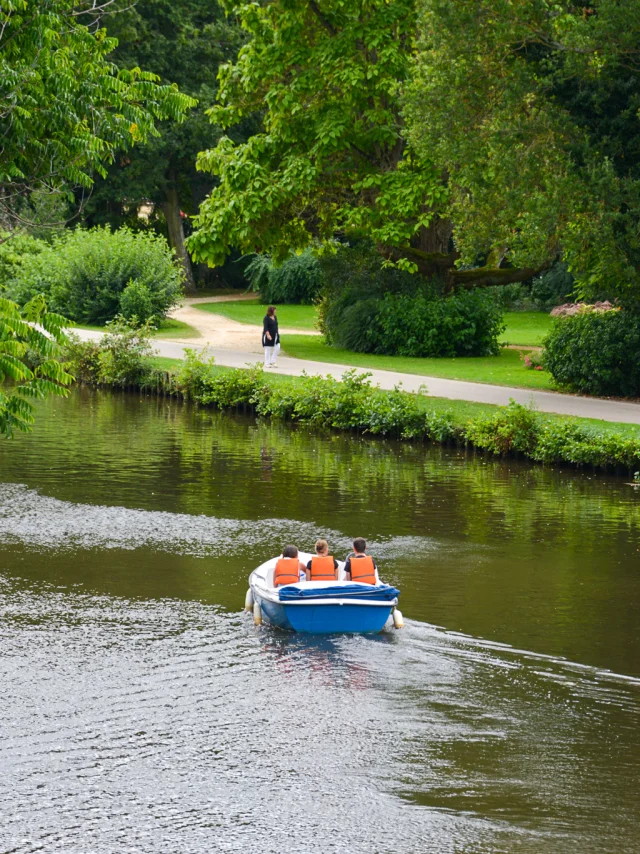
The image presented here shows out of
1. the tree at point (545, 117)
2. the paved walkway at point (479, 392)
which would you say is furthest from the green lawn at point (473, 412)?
the tree at point (545, 117)

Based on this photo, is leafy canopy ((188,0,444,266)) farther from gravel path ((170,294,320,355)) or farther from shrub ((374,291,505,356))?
gravel path ((170,294,320,355))

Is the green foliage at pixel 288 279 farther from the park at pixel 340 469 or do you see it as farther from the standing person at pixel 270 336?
the standing person at pixel 270 336

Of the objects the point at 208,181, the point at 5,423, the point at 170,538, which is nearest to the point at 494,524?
the point at 170,538

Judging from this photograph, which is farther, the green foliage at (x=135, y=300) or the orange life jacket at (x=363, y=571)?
the green foliage at (x=135, y=300)

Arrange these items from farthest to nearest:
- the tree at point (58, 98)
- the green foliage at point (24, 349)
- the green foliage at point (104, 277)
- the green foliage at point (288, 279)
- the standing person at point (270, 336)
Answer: the green foliage at point (288, 279) < the green foliage at point (104, 277) < the standing person at point (270, 336) < the tree at point (58, 98) < the green foliage at point (24, 349)

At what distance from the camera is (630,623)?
1299cm

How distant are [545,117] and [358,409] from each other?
7405mm

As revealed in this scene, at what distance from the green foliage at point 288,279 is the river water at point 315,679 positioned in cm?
3653

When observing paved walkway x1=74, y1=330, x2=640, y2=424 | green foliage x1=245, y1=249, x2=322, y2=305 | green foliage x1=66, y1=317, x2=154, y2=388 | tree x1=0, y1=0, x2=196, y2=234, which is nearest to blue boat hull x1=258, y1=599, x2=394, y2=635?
tree x1=0, y1=0, x2=196, y2=234

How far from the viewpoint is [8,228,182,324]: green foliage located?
1719 inches

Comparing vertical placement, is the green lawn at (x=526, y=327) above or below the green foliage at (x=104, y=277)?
below

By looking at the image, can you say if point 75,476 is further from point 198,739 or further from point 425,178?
point 425,178

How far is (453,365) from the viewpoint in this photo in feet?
111

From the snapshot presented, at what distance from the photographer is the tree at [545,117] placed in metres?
24.5
